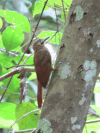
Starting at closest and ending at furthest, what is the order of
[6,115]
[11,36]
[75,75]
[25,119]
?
[75,75] < [6,115] < [25,119] < [11,36]

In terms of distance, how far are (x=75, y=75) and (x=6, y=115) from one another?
0.46 meters

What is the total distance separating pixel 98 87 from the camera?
107 centimetres

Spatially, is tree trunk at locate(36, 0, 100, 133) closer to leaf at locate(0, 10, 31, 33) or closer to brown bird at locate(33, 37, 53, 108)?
brown bird at locate(33, 37, 53, 108)

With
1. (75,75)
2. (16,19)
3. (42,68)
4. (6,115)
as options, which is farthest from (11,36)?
(75,75)

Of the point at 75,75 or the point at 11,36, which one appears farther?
the point at 11,36

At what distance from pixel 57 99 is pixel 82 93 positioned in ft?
0.30

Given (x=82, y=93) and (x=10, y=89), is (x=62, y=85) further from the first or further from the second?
(x=10, y=89)

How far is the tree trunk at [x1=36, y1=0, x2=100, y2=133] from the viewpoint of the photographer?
542 mm

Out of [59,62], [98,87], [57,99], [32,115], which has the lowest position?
[32,115]

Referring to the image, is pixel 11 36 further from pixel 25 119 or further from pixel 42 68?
pixel 25 119

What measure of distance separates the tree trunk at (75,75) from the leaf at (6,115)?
0.91 feet

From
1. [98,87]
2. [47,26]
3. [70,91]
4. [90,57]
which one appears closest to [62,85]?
[70,91]

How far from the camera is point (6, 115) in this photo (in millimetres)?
815

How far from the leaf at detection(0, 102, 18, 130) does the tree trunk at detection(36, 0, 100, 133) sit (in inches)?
10.9
